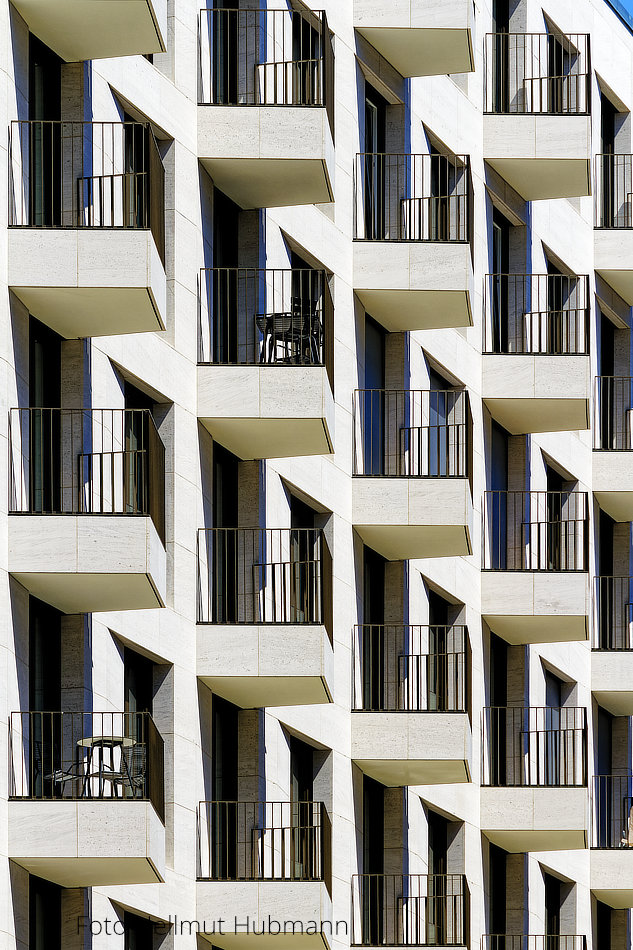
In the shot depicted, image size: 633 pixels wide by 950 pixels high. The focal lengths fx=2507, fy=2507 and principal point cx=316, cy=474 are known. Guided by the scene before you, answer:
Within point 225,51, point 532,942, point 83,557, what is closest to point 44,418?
point 83,557

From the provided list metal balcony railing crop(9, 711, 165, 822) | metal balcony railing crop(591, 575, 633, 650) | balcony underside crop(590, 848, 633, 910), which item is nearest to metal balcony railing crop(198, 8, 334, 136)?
metal balcony railing crop(9, 711, 165, 822)

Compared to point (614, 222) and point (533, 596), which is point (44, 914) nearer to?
point (533, 596)

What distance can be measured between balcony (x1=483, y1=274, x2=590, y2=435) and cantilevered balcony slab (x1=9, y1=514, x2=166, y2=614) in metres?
12.8

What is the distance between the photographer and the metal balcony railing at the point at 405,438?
32969 millimetres

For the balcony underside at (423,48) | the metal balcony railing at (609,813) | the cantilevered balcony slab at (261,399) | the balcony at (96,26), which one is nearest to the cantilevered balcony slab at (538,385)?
the balcony underside at (423,48)

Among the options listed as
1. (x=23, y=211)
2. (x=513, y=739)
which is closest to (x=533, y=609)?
(x=513, y=739)

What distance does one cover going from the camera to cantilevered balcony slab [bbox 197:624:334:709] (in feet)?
91.6

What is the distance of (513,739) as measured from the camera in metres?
37.6

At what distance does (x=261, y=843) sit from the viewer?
2869 centimetres

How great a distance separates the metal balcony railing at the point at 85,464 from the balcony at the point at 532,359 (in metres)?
11.4

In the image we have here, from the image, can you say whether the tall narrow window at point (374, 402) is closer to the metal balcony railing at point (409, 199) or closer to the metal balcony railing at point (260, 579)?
the metal balcony railing at point (409, 199)

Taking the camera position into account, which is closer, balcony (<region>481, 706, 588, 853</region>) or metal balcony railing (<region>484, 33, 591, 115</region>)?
balcony (<region>481, 706, 588, 853</region>)

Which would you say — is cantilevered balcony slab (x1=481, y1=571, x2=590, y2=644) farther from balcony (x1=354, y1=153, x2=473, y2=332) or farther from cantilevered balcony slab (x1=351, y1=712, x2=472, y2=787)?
Answer: cantilevered balcony slab (x1=351, y1=712, x2=472, y2=787)

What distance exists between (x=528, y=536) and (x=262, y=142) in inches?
433
